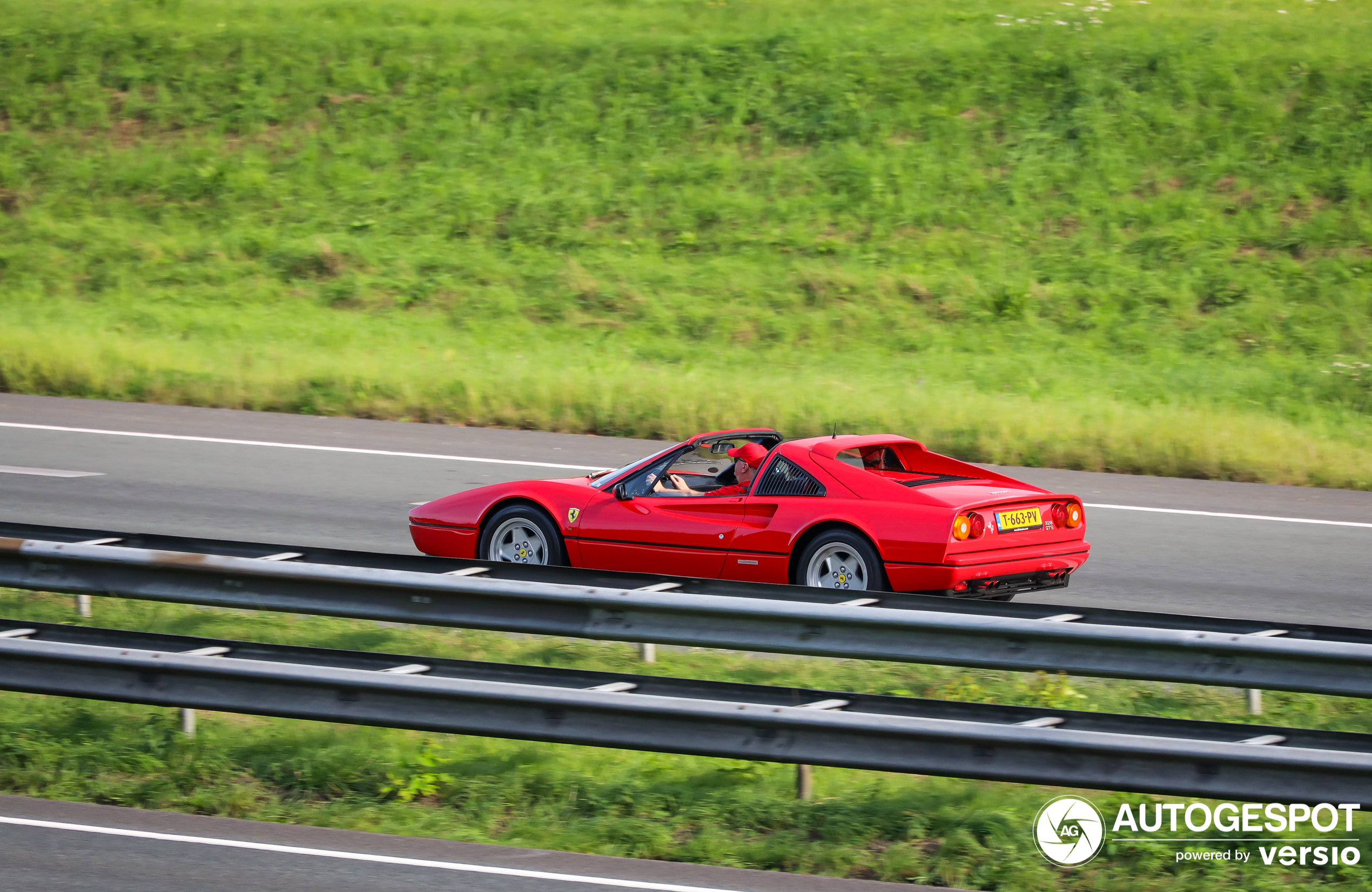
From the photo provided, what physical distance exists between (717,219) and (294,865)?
729 inches

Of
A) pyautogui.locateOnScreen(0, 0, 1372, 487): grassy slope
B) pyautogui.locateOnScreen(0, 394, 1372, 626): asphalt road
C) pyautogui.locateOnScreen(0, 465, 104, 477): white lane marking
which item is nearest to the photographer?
pyautogui.locateOnScreen(0, 394, 1372, 626): asphalt road

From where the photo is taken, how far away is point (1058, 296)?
20625 mm

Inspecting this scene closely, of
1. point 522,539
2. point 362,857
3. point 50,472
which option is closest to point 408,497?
point 522,539

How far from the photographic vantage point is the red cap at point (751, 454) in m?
9.16

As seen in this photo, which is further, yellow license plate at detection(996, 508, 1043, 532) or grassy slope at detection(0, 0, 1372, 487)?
grassy slope at detection(0, 0, 1372, 487)

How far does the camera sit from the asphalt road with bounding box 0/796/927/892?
5.41m

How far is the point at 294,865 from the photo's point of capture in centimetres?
560

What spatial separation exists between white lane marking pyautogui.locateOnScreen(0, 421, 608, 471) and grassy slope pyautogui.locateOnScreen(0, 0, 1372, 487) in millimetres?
1994

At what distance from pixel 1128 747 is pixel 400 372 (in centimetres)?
1357

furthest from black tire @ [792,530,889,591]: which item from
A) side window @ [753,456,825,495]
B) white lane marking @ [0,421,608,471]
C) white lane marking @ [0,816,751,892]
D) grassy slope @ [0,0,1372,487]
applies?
grassy slope @ [0,0,1372,487]

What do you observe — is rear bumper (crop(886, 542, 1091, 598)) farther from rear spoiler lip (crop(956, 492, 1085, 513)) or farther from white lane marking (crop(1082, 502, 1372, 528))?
white lane marking (crop(1082, 502, 1372, 528))

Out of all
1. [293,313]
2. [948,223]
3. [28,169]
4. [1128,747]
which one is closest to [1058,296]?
[948,223]

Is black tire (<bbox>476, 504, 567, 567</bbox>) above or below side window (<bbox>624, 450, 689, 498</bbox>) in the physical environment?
below
